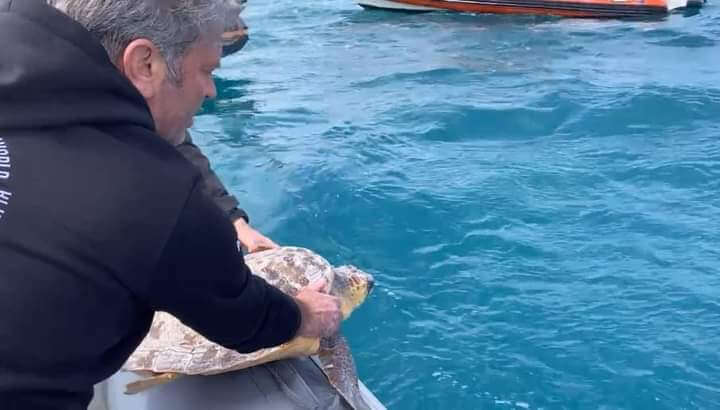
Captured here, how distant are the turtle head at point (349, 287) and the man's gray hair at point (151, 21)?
141 cm

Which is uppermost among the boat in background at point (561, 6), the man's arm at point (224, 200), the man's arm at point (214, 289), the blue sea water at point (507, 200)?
the man's arm at point (214, 289)

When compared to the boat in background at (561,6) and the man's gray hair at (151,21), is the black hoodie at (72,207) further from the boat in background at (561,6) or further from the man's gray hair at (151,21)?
the boat in background at (561,6)

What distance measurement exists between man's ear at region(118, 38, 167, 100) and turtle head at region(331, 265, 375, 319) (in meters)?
1.40

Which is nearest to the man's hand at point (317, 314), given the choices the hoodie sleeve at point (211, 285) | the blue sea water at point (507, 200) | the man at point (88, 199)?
the hoodie sleeve at point (211, 285)

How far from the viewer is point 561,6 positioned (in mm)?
12109

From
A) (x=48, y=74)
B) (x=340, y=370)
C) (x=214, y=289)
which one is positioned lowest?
(x=340, y=370)

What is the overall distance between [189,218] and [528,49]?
945cm

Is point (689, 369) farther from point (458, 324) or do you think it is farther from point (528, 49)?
point (528, 49)

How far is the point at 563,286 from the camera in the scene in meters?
5.19

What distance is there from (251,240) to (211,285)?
1.57 meters

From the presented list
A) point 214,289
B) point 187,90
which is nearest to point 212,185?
point 187,90

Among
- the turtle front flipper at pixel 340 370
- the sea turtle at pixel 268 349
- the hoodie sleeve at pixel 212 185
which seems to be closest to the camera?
the sea turtle at pixel 268 349

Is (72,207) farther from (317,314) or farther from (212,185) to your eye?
(212,185)

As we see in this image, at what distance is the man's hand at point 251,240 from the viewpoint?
3203 millimetres
